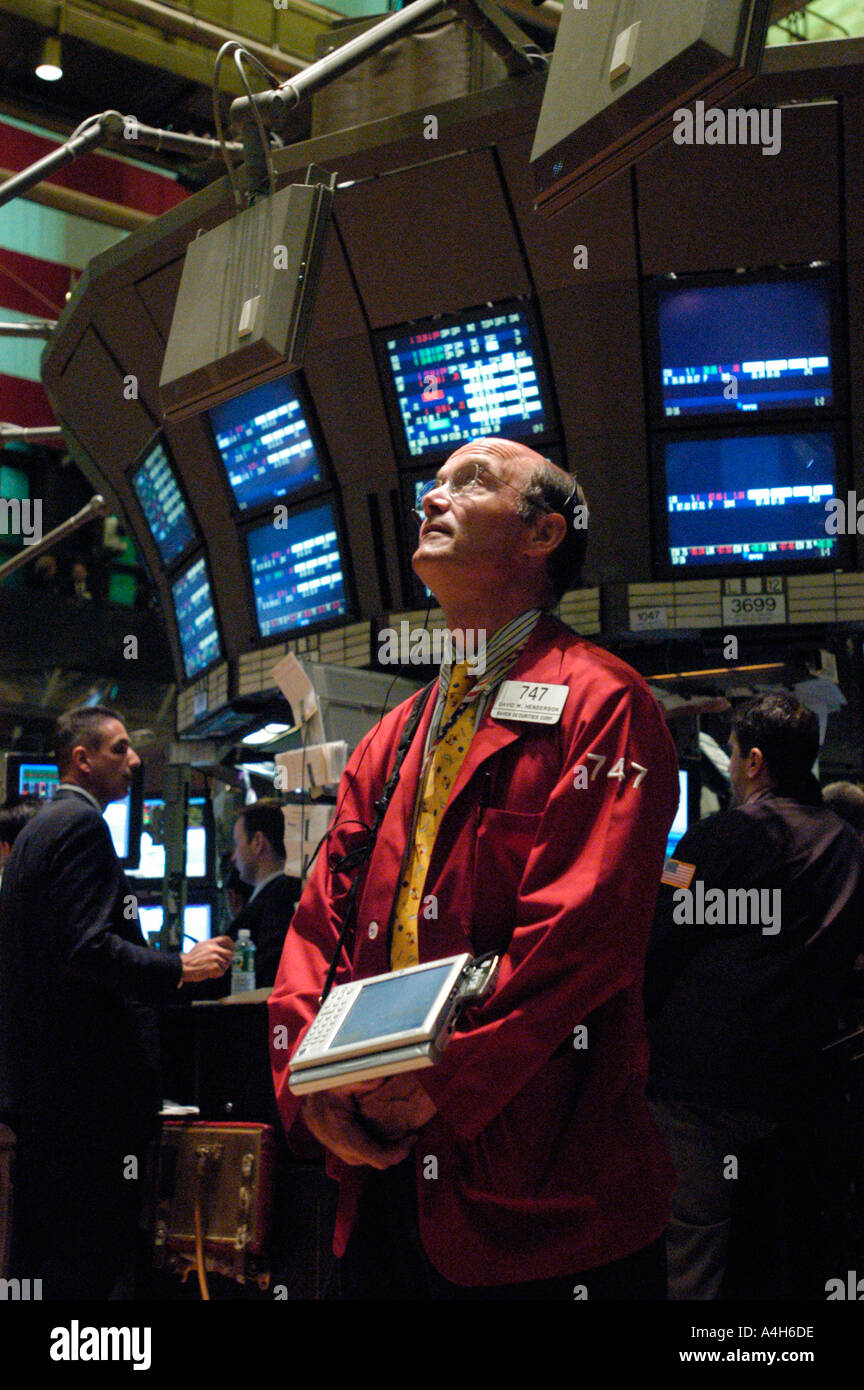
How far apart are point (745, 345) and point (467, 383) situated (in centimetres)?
120

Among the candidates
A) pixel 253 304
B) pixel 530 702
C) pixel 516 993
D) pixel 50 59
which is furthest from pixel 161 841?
pixel 516 993

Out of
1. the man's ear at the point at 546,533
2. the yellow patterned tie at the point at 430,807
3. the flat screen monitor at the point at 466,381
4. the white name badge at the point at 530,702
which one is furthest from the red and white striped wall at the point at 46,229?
the white name badge at the point at 530,702

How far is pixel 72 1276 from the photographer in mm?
3287

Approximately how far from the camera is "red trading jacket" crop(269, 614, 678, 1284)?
1.86 meters

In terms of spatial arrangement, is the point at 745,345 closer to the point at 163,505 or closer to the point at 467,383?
the point at 467,383

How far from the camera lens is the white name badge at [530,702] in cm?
213

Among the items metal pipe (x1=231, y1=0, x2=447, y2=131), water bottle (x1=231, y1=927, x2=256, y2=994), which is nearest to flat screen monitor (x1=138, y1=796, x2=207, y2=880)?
water bottle (x1=231, y1=927, x2=256, y2=994)

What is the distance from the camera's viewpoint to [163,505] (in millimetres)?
7344

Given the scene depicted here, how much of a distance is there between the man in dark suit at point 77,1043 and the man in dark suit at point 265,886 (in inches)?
58.6

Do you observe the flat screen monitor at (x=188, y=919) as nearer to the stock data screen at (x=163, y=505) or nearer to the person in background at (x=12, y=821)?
the stock data screen at (x=163, y=505)

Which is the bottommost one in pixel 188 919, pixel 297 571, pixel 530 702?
pixel 188 919

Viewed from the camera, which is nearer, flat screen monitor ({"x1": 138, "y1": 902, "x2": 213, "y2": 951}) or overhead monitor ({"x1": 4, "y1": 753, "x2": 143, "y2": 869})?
overhead monitor ({"x1": 4, "y1": 753, "x2": 143, "y2": 869})

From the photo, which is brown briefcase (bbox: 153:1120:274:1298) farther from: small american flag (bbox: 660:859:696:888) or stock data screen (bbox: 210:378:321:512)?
stock data screen (bbox: 210:378:321:512)

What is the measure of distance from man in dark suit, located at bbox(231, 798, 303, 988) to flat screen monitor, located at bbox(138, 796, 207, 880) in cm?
143
